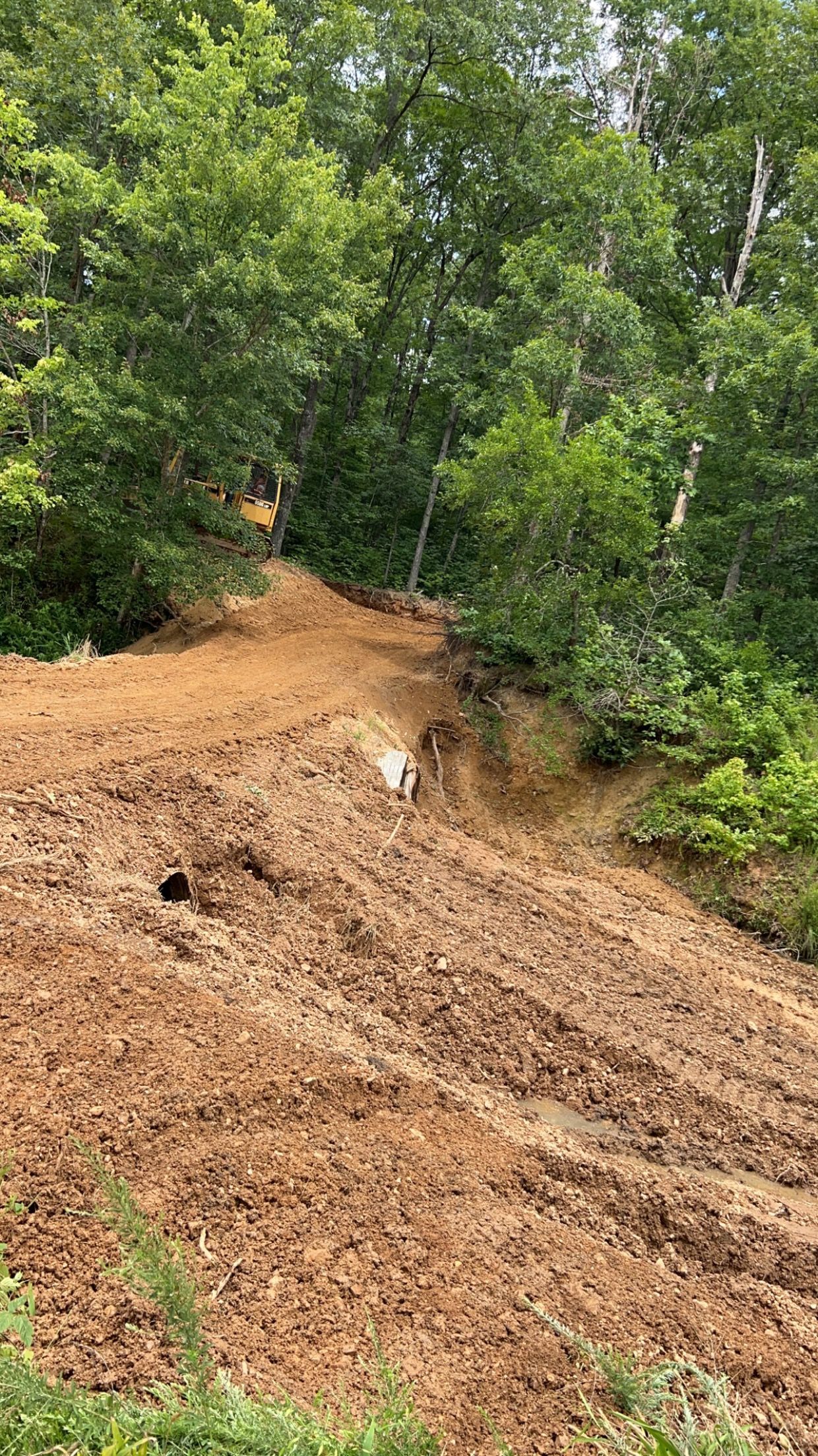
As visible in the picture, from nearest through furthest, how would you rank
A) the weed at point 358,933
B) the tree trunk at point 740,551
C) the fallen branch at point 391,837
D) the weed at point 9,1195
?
the weed at point 9,1195 < the weed at point 358,933 < the fallen branch at point 391,837 < the tree trunk at point 740,551

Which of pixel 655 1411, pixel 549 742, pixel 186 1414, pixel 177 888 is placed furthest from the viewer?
pixel 549 742

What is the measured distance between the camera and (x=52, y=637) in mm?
10438

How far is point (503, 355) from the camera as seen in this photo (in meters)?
16.9

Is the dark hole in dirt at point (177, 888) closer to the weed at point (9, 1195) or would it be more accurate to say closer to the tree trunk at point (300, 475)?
the weed at point (9, 1195)

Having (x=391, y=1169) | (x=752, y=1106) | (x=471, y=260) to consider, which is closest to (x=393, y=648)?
(x=752, y=1106)

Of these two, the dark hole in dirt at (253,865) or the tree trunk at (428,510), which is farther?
the tree trunk at (428,510)

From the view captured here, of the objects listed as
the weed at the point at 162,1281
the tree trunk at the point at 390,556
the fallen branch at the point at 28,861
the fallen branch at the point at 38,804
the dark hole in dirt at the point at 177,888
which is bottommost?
the dark hole in dirt at the point at 177,888

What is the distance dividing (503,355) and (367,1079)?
17360 mm

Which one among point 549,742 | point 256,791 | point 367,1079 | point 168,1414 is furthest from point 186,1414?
point 549,742

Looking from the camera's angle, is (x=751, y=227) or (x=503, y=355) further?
(x=503, y=355)

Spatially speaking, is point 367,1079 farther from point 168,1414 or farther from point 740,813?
point 740,813

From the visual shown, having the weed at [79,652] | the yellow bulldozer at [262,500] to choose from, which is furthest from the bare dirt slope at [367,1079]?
the yellow bulldozer at [262,500]

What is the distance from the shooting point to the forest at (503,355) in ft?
29.0

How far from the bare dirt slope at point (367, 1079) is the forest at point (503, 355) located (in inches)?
114
